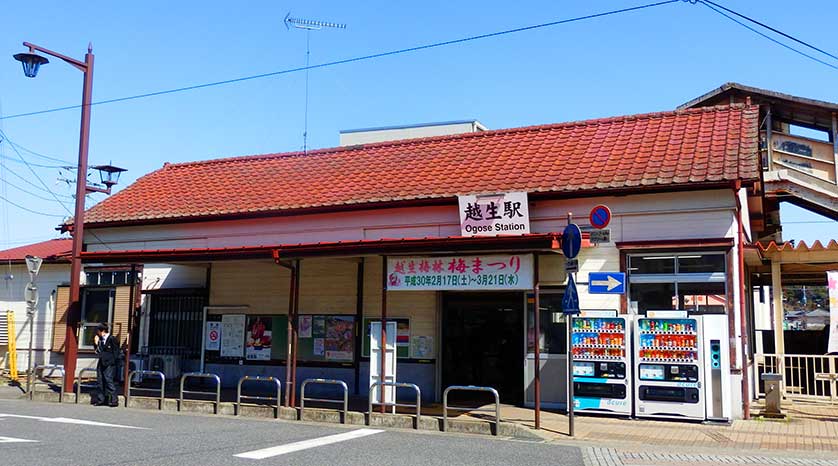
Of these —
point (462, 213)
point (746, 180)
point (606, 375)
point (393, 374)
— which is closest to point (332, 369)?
point (393, 374)

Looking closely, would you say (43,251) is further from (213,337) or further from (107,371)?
(107,371)

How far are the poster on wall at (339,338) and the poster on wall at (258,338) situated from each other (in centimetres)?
160

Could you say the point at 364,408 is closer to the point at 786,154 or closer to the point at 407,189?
the point at 407,189

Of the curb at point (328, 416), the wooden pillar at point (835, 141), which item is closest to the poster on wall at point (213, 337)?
the curb at point (328, 416)

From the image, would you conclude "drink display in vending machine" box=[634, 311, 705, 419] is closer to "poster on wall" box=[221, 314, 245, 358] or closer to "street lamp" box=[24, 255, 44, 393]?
"poster on wall" box=[221, 314, 245, 358]

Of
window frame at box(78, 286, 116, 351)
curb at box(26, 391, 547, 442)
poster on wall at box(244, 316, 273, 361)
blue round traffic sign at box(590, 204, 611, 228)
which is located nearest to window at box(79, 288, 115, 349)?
window frame at box(78, 286, 116, 351)

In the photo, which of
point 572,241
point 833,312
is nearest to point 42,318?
point 572,241

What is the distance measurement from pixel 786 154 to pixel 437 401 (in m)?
16.5

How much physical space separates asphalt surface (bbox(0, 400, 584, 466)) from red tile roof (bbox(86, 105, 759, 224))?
5.78 metres

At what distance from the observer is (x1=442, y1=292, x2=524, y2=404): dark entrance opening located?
15359 millimetres

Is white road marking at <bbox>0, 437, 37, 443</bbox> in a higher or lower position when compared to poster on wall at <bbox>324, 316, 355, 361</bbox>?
lower

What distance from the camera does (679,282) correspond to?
43.2 ft

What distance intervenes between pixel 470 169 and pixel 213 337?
24.7ft

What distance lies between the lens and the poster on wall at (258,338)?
1742 cm
